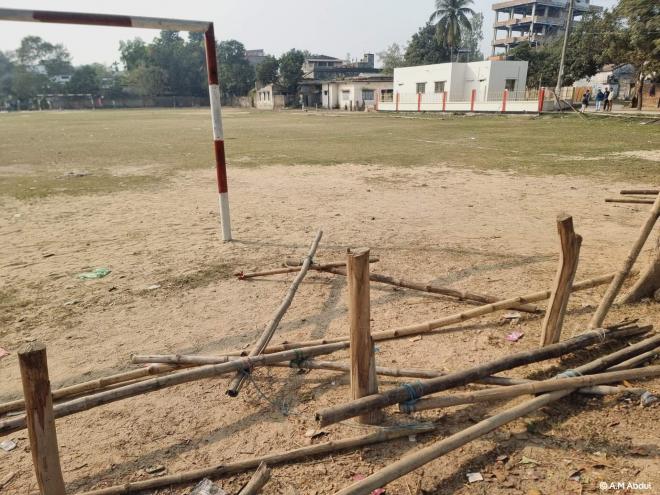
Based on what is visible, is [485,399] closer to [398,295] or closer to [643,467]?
[643,467]

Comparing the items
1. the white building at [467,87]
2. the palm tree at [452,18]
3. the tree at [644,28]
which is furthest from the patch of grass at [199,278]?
the palm tree at [452,18]

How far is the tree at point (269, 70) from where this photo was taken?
67188 millimetres

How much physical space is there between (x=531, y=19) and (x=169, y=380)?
3464 inches

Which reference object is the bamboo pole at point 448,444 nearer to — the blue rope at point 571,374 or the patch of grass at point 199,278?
the blue rope at point 571,374

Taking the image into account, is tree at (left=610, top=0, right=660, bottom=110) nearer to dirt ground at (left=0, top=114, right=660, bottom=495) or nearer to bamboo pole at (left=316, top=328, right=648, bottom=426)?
dirt ground at (left=0, top=114, right=660, bottom=495)

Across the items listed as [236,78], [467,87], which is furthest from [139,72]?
[467,87]

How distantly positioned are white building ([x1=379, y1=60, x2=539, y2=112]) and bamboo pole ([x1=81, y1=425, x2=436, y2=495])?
35.5m

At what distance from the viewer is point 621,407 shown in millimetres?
2520

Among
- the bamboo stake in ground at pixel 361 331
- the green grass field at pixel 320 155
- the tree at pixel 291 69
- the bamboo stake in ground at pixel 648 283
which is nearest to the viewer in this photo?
the bamboo stake in ground at pixel 361 331

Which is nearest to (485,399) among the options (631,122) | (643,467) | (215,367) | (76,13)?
(643,467)

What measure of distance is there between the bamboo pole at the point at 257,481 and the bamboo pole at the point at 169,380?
710 mm

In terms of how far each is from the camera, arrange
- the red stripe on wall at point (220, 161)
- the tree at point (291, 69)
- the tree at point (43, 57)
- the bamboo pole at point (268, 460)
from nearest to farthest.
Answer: the bamboo pole at point (268, 460) < the red stripe on wall at point (220, 161) < the tree at point (291, 69) < the tree at point (43, 57)

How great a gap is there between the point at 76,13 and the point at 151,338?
295 centimetres

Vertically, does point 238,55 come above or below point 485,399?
above
